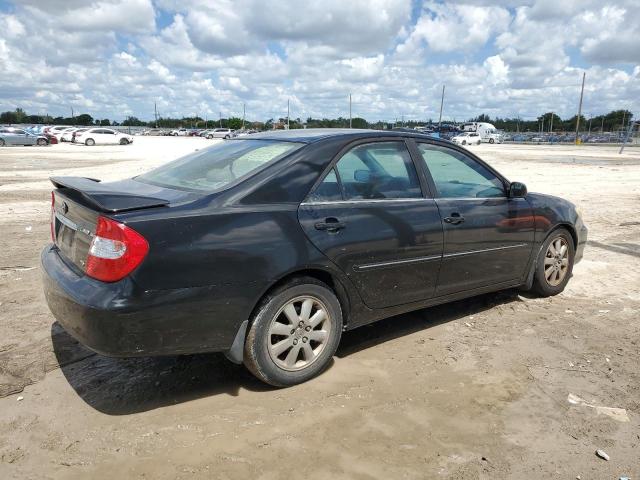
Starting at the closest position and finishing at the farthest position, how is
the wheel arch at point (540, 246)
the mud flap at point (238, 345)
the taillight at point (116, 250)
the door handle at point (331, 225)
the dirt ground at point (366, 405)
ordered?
1. the dirt ground at point (366, 405)
2. the taillight at point (116, 250)
3. the mud flap at point (238, 345)
4. the door handle at point (331, 225)
5. the wheel arch at point (540, 246)

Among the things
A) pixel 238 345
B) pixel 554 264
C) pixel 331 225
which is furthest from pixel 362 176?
pixel 554 264

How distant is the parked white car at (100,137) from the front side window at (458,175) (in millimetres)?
43572

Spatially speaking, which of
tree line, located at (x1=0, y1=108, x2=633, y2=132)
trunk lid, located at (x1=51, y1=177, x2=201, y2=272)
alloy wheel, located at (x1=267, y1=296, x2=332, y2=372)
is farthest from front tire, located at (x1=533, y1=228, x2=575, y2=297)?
tree line, located at (x1=0, y1=108, x2=633, y2=132)

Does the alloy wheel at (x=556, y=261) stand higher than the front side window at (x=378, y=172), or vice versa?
the front side window at (x=378, y=172)

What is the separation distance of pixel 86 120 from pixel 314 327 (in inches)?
4717

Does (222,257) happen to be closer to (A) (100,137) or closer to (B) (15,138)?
(B) (15,138)

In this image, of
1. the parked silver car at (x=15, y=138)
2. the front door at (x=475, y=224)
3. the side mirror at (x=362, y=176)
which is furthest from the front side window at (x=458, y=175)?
the parked silver car at (x=15, y=138)

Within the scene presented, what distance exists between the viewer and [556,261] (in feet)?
17.5

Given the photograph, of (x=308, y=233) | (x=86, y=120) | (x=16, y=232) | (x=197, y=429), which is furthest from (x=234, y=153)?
(x=86, y=120)

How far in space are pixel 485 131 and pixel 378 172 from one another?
2785 inches

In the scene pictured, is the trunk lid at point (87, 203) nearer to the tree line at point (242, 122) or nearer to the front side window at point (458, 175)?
the front side window at point (458, 175)

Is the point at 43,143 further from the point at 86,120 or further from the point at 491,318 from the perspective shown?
the point at 86,120

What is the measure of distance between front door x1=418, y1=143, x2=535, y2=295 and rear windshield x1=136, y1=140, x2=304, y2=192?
1297mm

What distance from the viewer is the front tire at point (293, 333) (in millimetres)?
3295
